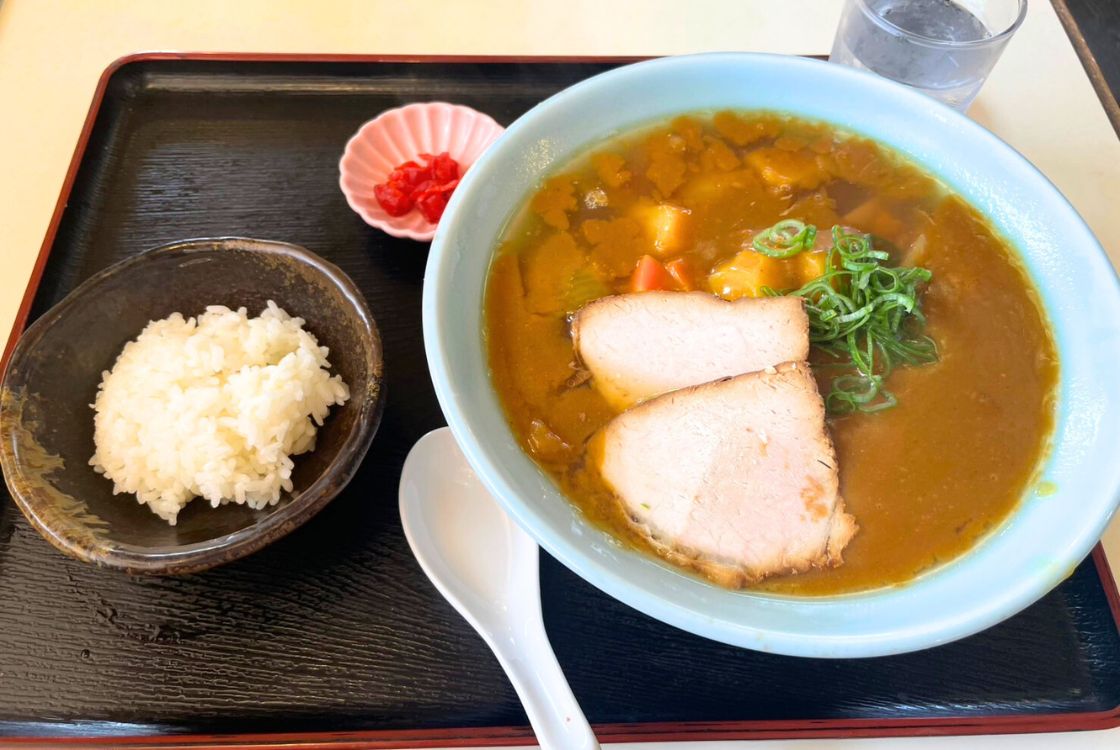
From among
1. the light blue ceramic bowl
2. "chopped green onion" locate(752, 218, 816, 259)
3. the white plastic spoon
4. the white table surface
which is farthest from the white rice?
"chopped green onion" locate(752, 218, 816, 259)

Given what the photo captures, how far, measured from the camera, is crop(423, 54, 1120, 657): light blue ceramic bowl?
1.19 metres

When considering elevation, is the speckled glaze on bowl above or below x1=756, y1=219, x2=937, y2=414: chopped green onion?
below

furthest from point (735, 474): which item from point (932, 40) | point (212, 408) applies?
point (932, 40)

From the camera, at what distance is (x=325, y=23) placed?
2447 millimetres

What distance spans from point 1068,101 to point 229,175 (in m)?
2.56

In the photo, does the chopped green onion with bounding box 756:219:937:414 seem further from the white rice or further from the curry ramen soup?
the white rice

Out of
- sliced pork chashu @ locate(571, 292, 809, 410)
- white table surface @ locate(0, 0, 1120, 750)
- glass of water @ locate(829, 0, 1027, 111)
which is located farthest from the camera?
white table surface @ locate(0, 0, 1120, 750)

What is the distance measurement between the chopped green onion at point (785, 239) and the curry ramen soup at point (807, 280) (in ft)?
0.09

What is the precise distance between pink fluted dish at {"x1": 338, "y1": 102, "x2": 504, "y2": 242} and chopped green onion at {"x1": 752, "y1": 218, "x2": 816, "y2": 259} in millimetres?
852

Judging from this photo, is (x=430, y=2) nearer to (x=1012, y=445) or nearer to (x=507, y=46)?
(x=507, y=46)

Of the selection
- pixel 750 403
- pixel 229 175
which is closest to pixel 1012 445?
pixel 750 403

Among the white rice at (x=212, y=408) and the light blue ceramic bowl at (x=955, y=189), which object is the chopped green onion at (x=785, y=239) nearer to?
the light blue ceramic bowl at (x=955, y=189)

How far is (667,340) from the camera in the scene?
1.52 m

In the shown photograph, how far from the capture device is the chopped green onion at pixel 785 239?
5.28ft
